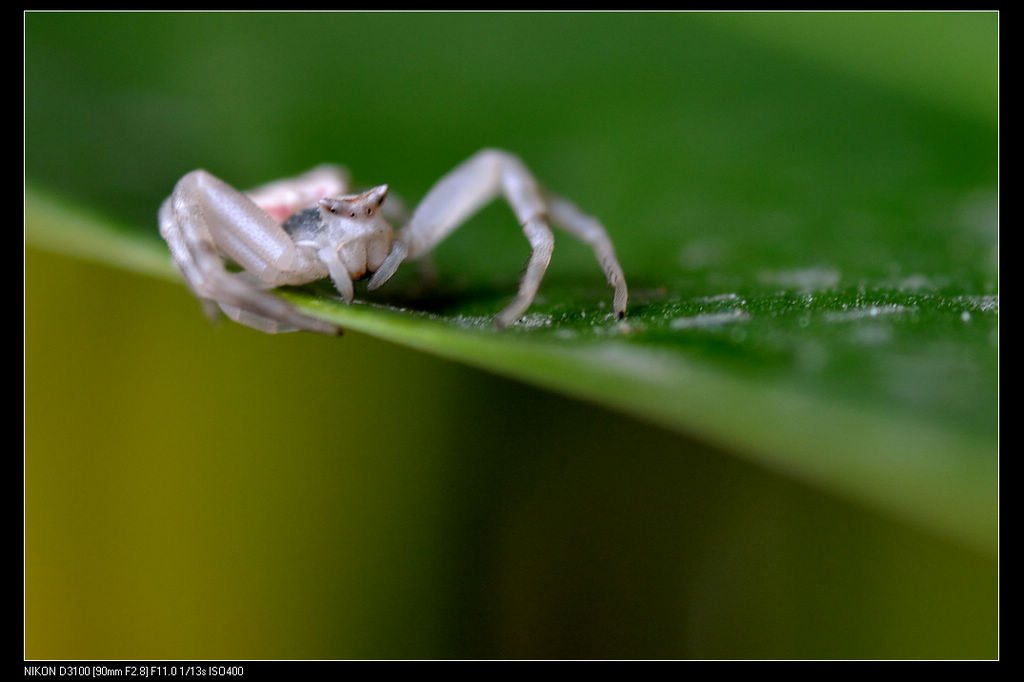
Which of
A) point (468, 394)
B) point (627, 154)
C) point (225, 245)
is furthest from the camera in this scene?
point (627, 154)

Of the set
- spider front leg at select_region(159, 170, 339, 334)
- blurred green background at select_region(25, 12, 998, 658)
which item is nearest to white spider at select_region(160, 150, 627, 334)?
spider front leg at select_region(159, 170, 339, 334)

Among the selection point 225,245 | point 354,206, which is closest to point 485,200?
point 354,206

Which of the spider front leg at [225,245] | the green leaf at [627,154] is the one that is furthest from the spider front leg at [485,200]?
the spider front leg at [225,245]

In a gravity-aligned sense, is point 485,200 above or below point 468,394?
Answer: above

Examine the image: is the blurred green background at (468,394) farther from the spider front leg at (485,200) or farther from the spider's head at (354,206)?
the spider's head at (354,206)

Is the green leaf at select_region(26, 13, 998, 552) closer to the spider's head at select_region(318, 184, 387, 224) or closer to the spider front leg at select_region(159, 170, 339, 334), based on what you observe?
the spider front leg at select_region(159, 170, 339, 334)

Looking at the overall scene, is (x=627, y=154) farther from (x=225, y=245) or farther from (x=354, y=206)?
(x=225, y=245)

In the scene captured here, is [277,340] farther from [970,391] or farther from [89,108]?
[970,391]
